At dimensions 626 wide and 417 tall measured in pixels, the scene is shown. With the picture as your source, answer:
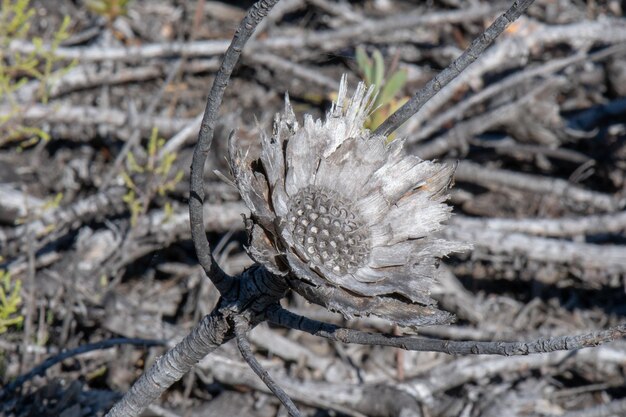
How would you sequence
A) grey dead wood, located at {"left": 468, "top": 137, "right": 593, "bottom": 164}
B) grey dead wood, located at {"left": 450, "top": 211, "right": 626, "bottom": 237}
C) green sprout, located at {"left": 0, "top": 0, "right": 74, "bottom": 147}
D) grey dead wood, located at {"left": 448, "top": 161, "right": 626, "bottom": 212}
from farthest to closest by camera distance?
grey dead wood, located at {"left": 468, "top": 137, "right": 593, "bottom": 164}, grey dead wood, located at {"left": 448, "top": 161, "right": 626, "bottom": 212}, grey dead wood, located at {"left": 450, "top": 211, "right": 626, "bottom": 237}, green sprout, located at {"left": 0, "top": 0, "right": 74, "bottom": 147}

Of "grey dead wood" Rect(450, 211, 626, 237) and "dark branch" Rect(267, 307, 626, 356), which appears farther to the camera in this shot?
"grey dead wood" Rect(450, 211, 626, 237)

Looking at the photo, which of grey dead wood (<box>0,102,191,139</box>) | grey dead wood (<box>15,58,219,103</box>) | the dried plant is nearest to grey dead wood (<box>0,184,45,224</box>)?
grey dead wood (<box>0,102,191,139</box>)

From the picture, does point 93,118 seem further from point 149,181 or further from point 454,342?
point 454,342

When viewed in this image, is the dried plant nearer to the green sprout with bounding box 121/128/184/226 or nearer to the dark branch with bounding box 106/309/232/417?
the dark branch with bounding box 106/309/232/417

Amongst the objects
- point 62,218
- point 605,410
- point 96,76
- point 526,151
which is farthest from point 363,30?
point 605,410

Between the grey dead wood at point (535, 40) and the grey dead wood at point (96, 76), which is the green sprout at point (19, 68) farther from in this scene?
the grey dead wood at point (535, 40)

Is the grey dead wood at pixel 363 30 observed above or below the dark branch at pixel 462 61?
above


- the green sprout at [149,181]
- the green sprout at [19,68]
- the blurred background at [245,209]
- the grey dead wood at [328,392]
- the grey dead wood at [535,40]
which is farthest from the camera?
the grey dead wood at [535,40]

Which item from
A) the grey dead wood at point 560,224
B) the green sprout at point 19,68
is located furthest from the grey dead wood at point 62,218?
the grey dead wood at point 560,224
